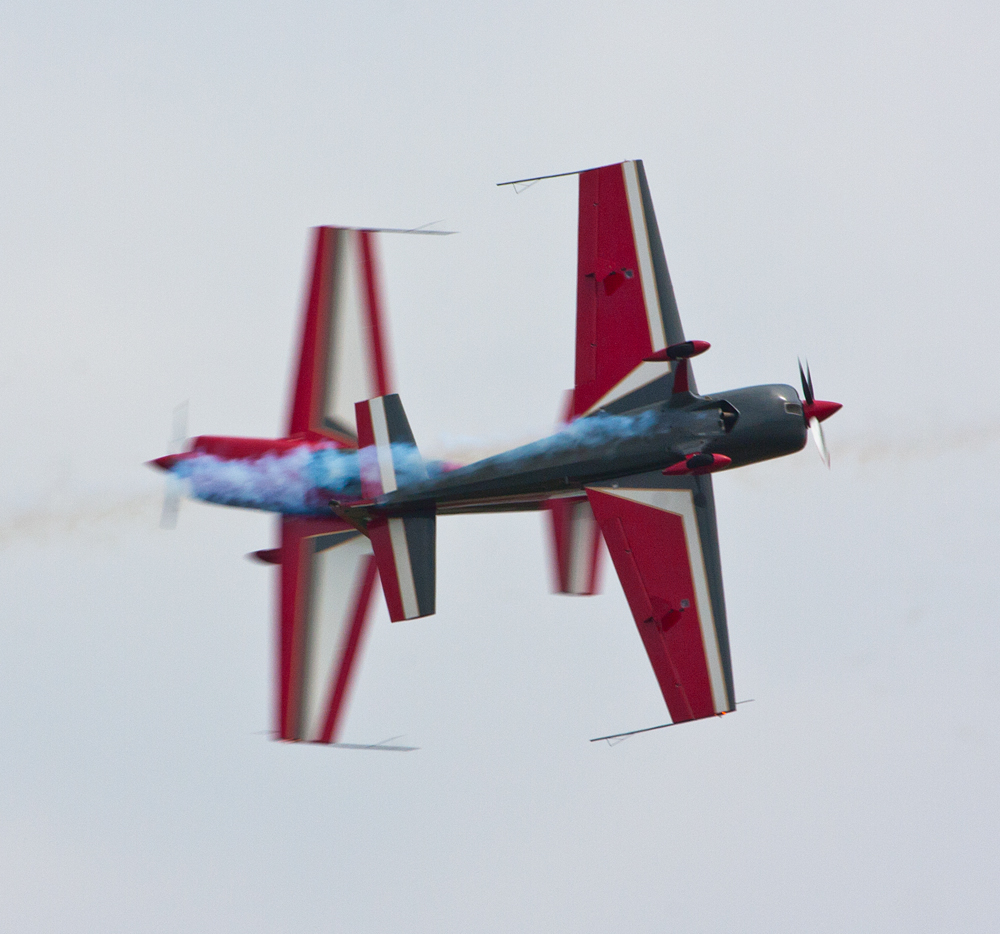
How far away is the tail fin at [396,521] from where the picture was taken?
25.4 m

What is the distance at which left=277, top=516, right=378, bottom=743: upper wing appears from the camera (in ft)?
82.7

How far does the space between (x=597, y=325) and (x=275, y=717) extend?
9261 millimetres

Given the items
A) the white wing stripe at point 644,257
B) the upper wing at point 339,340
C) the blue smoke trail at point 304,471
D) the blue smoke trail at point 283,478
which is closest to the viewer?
the blue smoke trail at point 304,471

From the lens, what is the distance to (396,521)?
25.6m

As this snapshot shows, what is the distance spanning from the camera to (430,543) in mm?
25641

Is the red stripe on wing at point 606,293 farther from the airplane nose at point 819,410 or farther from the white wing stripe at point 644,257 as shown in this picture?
the airplane nose at point 819,410

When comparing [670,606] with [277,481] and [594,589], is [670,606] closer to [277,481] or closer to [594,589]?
[594,589]

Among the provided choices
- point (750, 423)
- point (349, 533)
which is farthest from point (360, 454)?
point (750, 423)

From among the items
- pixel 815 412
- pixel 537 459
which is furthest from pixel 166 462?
pixel 815 412

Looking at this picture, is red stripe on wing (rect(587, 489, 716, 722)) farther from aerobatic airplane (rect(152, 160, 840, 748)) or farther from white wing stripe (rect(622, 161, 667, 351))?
white wing stripe (rect(622, 161, 667, 351))

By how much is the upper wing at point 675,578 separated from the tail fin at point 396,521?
10.5 feet

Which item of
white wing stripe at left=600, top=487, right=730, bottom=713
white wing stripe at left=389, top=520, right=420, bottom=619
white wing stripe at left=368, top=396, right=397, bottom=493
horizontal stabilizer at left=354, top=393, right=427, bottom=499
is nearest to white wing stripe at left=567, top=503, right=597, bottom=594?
white wing stripe at left=600, top=487, right=730, bottom=713

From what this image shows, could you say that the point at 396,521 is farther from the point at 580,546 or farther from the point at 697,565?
the point at 697,565

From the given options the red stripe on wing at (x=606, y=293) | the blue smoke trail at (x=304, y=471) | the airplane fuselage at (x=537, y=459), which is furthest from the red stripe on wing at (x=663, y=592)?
the red stripe on wing at (x=606, y=293)
